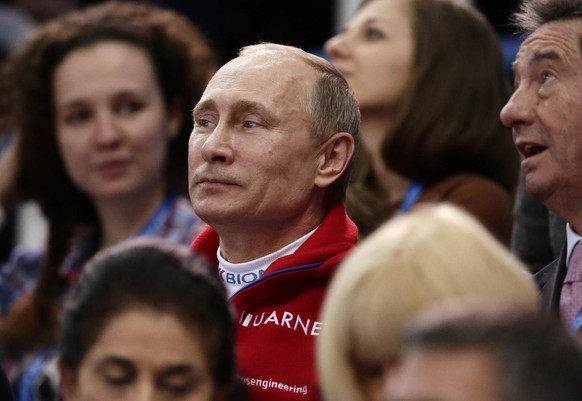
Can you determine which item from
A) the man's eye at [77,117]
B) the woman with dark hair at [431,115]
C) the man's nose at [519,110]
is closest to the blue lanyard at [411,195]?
the woman with dark hair at [431,115]

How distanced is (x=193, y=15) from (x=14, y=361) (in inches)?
148

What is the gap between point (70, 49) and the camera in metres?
5.10

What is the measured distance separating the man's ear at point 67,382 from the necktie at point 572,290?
3.70ft

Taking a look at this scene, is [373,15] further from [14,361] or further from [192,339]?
[192,339]

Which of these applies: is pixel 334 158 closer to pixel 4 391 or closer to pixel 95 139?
pixel 4 391

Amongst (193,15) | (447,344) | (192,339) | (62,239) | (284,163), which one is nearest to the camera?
(447,344)

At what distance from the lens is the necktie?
2.95 meters

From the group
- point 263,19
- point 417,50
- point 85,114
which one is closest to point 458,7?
point 417,50

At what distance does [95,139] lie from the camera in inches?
191

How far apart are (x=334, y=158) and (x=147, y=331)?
3.10 feet

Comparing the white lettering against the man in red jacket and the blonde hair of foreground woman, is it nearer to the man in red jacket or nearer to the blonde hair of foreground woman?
the man in red jacket

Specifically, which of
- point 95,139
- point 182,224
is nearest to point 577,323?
point 182,224

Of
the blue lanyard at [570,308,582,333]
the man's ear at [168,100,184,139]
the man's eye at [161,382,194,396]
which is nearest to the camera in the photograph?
the man's eye at [161,382,194,396]

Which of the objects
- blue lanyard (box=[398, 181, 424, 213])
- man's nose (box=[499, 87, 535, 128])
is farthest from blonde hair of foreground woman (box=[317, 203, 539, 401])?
blue lanyard (box=[398, 181, 424, 213])
